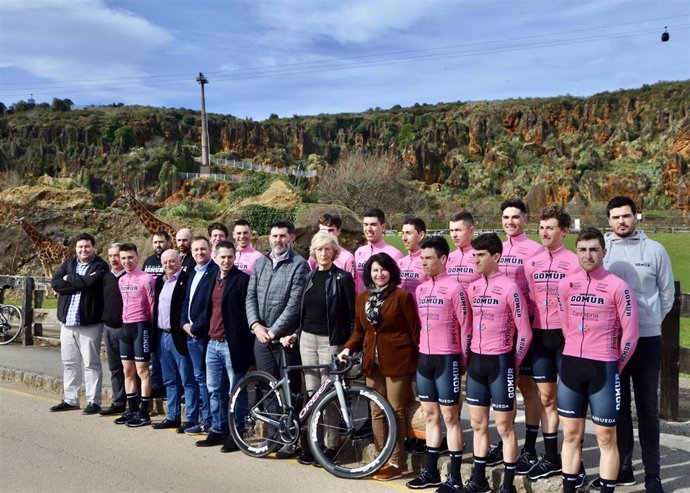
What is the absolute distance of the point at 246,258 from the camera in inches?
291

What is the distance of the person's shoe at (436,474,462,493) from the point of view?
454 cm

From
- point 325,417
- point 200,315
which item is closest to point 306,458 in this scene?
point 325,417

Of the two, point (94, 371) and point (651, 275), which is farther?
point (94, 371)

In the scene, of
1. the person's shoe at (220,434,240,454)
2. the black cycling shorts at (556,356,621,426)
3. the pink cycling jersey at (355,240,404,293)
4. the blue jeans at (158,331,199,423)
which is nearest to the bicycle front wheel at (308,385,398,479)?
the person's shoe at (220,434,240,454)

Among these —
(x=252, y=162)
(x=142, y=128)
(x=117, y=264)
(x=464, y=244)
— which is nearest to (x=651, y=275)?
(x=464, y=244)

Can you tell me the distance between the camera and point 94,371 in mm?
7281

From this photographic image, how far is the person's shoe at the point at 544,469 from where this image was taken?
4574 millimetres

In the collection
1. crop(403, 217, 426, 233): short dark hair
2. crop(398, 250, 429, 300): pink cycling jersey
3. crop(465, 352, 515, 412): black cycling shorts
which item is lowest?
crop(465, 352, 515, 412): black cycling shorts

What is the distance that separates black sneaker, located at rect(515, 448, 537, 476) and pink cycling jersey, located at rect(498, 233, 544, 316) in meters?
1.12

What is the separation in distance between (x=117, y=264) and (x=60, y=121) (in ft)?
315

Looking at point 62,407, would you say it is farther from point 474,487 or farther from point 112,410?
point 474,487

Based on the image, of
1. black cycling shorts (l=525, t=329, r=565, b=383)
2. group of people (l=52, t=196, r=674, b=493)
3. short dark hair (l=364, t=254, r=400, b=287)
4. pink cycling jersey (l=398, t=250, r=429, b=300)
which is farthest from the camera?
pink cycling jersey (l=398, t=250, r=429, b=300)

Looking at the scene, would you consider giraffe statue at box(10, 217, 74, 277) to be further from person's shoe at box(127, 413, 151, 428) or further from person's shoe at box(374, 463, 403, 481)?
person's shoe at box(374, 463, 403, 481)

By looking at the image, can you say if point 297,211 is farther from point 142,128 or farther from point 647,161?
point 142,128
